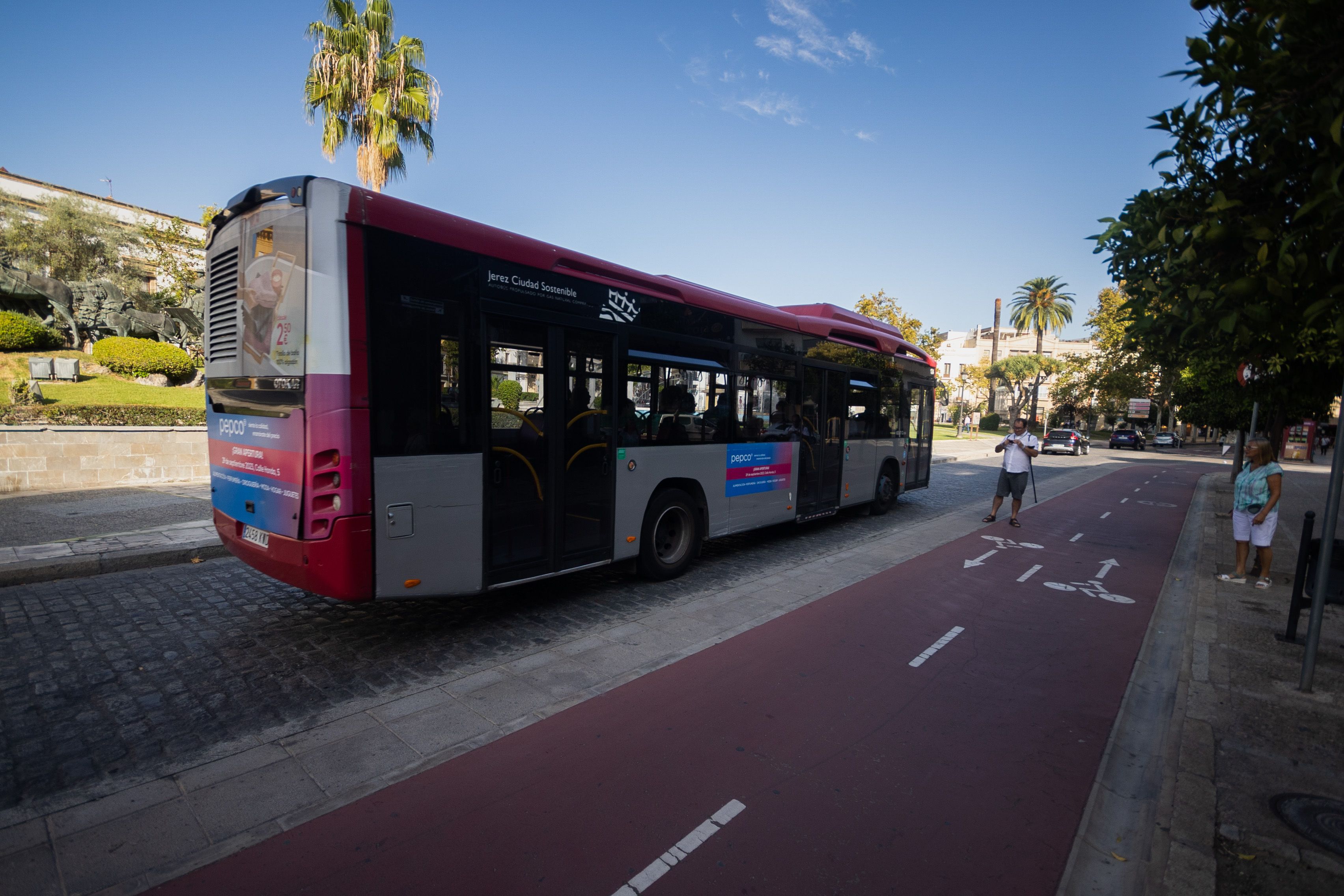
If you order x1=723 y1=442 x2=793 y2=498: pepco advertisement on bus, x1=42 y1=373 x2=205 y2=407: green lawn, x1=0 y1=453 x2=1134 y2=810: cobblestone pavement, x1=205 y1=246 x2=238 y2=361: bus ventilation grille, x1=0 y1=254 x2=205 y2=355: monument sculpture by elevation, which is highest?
x1=0 y1=254 x2=205 y2=355: monument sculpture

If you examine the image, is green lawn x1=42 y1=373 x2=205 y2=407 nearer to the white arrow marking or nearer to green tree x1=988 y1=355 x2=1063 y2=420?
the white arrow marking

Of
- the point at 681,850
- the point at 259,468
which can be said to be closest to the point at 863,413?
the point at 259,468

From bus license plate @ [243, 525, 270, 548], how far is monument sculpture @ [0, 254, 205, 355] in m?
28.7

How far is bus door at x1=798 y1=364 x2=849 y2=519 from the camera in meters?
9.85

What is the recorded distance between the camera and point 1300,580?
5.78 meters

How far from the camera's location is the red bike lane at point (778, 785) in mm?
2900

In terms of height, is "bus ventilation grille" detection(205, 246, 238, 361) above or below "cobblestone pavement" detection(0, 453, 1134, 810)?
above

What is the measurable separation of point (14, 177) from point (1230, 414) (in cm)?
7005

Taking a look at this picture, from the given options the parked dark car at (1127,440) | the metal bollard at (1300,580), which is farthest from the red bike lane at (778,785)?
the parked dark car at (1127,440)

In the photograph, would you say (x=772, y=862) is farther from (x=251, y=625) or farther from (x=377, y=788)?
(x=251, y=625)

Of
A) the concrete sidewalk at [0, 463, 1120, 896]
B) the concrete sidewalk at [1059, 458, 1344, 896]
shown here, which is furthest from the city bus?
the concrete sidewalk at [1059, 458, 1344, 896]

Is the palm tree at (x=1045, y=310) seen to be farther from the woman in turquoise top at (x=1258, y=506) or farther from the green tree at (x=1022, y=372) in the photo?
the woman in turquoise top at (x=1258, y=506)

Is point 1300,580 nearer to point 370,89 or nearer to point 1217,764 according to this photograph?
point 1217,764

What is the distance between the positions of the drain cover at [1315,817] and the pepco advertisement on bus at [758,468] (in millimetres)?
5685
